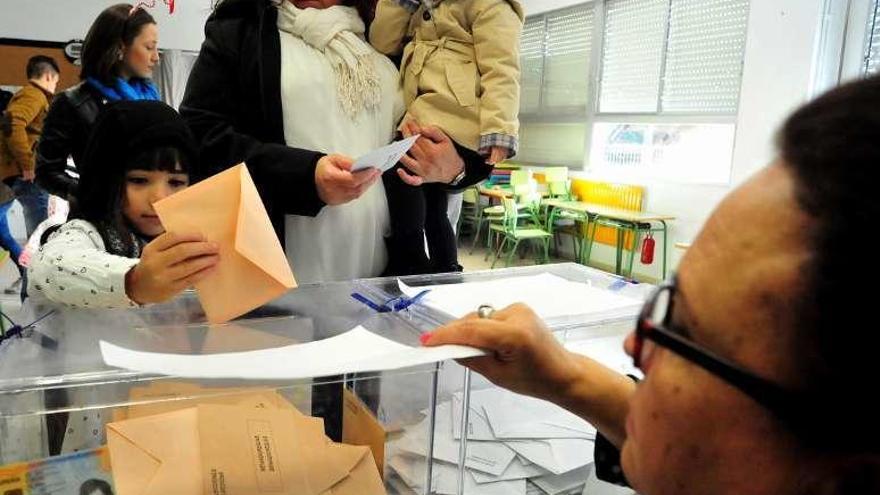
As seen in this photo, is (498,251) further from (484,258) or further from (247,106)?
(247,106)

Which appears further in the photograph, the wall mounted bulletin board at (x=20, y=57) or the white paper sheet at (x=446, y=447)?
the wall mounted bulletin board at (x=20, y=57)

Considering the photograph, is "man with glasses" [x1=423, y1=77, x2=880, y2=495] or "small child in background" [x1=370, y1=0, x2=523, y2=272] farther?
"small child in background" [x1=370, y1=0, x2=523, y2=272]

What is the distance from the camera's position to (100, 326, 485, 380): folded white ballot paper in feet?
1.75

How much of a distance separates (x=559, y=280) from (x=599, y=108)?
6.13 m

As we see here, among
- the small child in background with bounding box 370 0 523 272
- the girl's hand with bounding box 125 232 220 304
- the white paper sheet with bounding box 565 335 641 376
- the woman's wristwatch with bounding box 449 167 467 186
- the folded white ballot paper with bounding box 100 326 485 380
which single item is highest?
the small child in background with bounding box 370 0 523 272

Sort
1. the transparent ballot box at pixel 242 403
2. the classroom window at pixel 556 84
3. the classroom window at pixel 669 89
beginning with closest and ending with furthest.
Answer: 1. the transparent ballot box at pixel 242 403
2. the classroom window at pixel 669 89
3. the classroom window at pixel 556 84

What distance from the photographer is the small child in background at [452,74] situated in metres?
1.30

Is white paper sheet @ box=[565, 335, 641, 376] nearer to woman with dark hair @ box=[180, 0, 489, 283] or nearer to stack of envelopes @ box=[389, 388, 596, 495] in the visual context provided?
stack of envelopes @ box=[389, 388, 596, 495]

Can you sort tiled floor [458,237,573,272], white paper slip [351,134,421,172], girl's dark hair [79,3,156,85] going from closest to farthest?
white paper slip [351,134,421,172] < girl's dark hair [79,3,156,85] < tiled floor [458,237,573,272]

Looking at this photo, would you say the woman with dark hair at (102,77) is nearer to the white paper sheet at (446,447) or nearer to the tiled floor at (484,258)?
the white paper sheet at (446,447)

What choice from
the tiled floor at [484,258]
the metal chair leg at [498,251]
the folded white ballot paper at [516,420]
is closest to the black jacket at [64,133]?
the folded white ballot paper at [516,420]

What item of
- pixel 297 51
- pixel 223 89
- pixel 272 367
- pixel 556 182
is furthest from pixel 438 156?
pixel 556 182

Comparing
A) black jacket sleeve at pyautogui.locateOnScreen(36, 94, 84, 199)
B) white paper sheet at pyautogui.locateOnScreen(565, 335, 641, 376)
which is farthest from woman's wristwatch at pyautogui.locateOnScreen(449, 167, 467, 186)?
black jacket sleeve at pyautogui.locateOnScreen(36, 94, 84, 199)

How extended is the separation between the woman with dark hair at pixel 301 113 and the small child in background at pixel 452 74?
57mm
